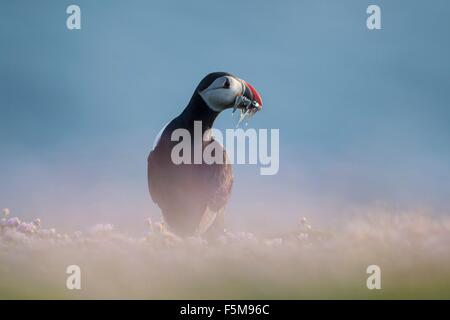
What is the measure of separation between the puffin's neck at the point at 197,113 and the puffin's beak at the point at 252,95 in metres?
0.34

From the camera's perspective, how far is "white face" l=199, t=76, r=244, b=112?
480 cm

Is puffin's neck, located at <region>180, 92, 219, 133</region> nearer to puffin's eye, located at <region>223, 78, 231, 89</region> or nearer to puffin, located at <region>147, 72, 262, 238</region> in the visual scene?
puffin, located at <region>147, 72, 262, 238</region>

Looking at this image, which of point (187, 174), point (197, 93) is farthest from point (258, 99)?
point (187, 174)

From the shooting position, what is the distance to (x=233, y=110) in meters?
5.02

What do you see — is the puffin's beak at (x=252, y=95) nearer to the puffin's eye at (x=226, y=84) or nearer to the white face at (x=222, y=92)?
the white face at (x=222, y=92)

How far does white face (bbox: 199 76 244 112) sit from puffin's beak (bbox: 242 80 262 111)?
6 centimetres

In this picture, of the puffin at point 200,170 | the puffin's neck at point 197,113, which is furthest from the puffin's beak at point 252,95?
the puffin's neck at point 197,113

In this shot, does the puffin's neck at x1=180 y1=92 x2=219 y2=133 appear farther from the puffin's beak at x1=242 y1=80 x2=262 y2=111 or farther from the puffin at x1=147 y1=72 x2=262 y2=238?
the puffin's beak at x1=242 y1=80 x2=262 y2=111

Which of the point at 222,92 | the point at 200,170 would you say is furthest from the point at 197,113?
the point at 200,170

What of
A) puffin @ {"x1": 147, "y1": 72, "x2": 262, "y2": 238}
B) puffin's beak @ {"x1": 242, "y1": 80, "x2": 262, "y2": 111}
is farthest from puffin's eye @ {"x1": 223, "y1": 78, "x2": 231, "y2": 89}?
puffin's beak @ {"x1": 242, "y1": 80, "x2": 262, "y2": 111}

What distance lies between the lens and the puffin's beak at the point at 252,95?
4968 mm

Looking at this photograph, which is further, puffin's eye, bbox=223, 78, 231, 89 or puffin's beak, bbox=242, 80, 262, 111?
puffin's beak, bbox=242, 80, 262, 111

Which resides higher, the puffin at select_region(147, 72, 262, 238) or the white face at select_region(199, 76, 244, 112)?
the white face at select_region(199, 76, 244, 112)
